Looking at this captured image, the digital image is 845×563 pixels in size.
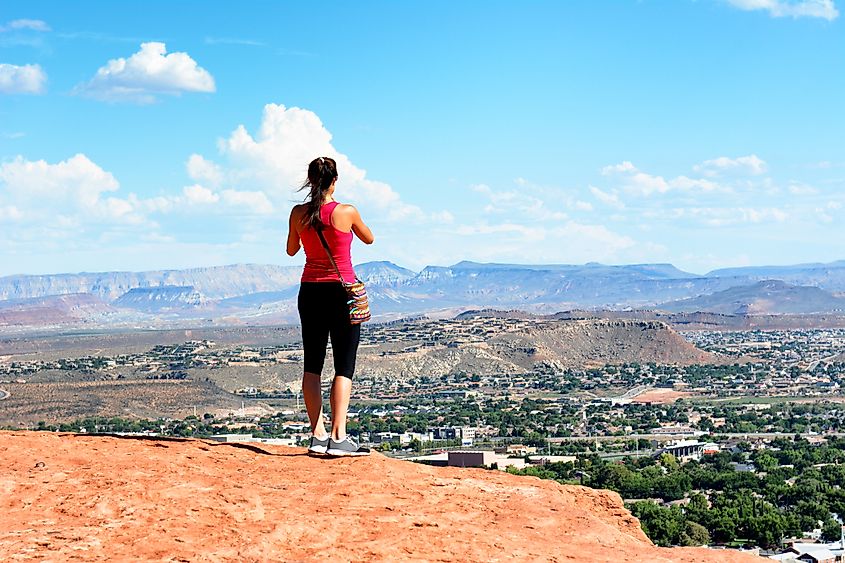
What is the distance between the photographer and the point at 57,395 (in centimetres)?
10888

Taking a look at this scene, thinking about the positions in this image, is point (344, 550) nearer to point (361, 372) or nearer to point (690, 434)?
point (690, 434)

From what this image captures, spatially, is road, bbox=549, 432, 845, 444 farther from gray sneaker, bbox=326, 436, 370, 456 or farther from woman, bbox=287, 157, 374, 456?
woman, bbox=287, 157, 374, 456

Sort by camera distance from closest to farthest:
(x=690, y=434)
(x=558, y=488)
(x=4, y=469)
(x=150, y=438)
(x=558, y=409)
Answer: (x=4, y=469), (x=558, y=488), (x=150, y=438), (x=690, y=434), (x=558, y=409)

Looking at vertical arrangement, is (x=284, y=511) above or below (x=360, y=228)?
below

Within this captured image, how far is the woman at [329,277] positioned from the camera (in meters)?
12.2

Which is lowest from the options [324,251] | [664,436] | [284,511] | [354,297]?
[664,436]

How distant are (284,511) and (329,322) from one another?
8.85ft

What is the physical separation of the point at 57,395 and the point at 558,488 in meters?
102

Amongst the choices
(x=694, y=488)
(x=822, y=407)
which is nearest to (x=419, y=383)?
(x=822, y=407)

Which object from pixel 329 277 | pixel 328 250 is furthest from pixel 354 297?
pixel 328 250

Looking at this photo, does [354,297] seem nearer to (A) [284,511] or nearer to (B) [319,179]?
(B) [319,179]

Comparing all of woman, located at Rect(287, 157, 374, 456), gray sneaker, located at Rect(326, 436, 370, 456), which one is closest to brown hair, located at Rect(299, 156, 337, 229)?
woman, located at Rect(287, 157, 374, 456)

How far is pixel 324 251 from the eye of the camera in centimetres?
1223

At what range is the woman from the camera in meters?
12.2
